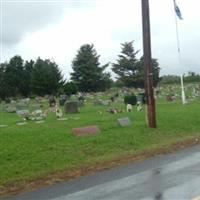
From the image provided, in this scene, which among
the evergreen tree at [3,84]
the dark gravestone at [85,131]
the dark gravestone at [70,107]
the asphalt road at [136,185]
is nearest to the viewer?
the asphalt road at [136,185]

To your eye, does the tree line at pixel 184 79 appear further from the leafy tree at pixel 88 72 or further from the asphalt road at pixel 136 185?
the asphalt road at pixel 136 185

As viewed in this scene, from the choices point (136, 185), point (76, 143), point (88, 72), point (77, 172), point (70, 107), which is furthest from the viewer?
point (88, 72)

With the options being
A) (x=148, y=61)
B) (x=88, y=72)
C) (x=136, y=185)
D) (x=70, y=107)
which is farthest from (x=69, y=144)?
(x=88, y=72)

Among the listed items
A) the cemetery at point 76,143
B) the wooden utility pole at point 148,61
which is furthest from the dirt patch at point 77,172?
the wooden utility pole at point 148,61

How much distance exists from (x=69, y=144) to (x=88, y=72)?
63264 mm

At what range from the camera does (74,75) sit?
8031cm

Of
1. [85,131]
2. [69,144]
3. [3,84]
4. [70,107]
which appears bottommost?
[69,144]

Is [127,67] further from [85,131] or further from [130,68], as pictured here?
[85,131]

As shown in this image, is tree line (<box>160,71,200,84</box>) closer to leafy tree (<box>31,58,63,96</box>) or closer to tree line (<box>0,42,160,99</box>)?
tree line (<box>0,42,160,99</box>)

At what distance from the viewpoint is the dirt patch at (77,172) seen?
10.7m

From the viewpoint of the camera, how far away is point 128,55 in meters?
87.6

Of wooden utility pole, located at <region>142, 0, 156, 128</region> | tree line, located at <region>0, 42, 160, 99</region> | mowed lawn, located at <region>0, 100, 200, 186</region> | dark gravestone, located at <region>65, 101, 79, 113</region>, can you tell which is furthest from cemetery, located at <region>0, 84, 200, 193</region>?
tree line, located at <region>0, 42, 160, 99</region>

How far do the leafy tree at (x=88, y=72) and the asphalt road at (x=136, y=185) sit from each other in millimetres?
65251

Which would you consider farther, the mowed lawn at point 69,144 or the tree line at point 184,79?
the tree line at point 184,79
